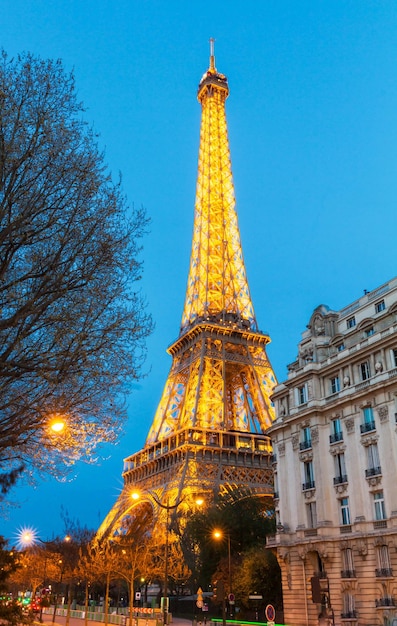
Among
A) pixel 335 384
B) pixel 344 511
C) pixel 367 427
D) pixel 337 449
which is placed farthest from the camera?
pixel 335 384

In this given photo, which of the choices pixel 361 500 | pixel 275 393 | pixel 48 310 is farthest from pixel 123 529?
pixel 48 310

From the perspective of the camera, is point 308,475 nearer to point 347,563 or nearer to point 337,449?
point 337,449

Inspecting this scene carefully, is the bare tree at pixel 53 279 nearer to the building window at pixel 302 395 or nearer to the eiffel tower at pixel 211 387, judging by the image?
the building window at pixel 302 395

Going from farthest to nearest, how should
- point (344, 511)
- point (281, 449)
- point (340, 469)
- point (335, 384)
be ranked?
1. point (281, 449)
2. point (335, 384)
3. point (340, 469)
4. point (344, 511)

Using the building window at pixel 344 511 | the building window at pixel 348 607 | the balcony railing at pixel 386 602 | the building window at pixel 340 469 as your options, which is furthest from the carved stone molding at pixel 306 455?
the balcony railing at pixel 386 602

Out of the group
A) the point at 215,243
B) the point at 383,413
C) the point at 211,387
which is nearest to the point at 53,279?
the point at 383,413

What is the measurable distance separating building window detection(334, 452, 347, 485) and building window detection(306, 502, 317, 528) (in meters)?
2.85

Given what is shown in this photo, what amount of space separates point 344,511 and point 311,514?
3.16 m

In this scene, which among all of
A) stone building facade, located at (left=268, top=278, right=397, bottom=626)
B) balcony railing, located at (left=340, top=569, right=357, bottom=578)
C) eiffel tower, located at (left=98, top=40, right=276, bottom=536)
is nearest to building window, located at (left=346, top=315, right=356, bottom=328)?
stone building facade, located at (left=268, top=278, right=397, bottom=626)

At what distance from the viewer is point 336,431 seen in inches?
1641

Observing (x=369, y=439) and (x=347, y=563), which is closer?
(x=347, y=563)

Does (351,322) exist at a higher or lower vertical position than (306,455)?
higher

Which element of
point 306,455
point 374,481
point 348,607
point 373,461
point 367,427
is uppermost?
point 367,427

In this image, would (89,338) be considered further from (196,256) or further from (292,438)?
(196,256)
